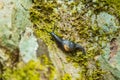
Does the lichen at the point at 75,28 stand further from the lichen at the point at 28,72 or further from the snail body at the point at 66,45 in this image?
the lichen at the point at 28,72

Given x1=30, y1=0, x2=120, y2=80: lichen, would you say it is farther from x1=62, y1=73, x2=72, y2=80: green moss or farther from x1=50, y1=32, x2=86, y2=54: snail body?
x1=62, y1=73, x2=72, y2=80: green moss

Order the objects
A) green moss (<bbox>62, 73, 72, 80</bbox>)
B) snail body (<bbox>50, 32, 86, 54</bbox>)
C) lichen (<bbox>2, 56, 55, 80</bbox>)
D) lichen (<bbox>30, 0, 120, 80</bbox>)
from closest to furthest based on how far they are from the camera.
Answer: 1. lichen (<bbox>2, 56, 55, 80</bbox>)
2. green moss (<bbox>62, 73, 72, 80</bbox>)
3. snail body (<bbox>50, 32, 86, 54</bbox>)
4. lichen (<bbox>30, 0, 120, 80</bbox>)

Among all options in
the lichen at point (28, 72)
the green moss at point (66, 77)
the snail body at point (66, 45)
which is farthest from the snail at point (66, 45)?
the lichen at point (28, 72)

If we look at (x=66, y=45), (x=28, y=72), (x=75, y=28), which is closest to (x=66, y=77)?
(x=66, y=45)

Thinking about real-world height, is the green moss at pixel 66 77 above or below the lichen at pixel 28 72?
below

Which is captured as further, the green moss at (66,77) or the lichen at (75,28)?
the lichen at (75,28)

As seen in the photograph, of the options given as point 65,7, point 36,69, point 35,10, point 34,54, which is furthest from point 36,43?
point 65,7

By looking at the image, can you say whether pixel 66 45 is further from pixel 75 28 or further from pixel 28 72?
pixel 28 72

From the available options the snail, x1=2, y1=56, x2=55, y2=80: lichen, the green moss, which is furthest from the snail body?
x1=2, y1=56, x2=55, y2=80: lichen

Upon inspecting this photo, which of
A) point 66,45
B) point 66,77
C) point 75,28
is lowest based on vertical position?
point 66,77

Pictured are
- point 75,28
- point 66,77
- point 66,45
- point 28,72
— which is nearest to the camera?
point 28,72

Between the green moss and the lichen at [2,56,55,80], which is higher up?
the lichen at [2,56,55,80]
